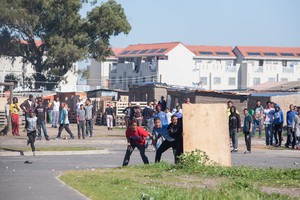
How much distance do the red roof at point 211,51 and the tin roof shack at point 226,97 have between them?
59.8 metres

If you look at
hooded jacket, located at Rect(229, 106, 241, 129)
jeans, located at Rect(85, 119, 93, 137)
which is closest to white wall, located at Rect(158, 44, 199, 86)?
jeans, located at Rect(85, 119, 93, 137)

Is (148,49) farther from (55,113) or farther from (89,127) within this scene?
(89,127)

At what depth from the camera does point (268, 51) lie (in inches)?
4601

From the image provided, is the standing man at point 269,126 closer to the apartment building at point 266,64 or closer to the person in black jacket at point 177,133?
the person in black jacket at point 177,133

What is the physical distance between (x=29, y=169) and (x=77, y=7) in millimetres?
61791

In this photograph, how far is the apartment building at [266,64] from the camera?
110m

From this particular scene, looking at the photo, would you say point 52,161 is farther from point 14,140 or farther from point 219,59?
point 219,59

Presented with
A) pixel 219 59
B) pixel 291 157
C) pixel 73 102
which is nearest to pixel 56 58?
pixel 73 102

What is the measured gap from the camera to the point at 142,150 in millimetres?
21266

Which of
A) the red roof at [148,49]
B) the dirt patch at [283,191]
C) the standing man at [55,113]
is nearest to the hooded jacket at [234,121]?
the dirt patch at [283,191]

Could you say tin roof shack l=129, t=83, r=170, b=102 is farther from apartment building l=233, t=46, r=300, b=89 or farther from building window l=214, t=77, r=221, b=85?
building window l=214, t=77, r=221, b=85

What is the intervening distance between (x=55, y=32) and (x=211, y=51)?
38351 mm

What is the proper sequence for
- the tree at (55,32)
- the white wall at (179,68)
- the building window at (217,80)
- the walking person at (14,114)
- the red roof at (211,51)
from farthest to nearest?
the red roof at (211,51)
the building window at (217,80)
the white wall at (179,68)
the tree at (55,32)
the walking person at (14,114)

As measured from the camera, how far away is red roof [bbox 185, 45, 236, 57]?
11438 cm
